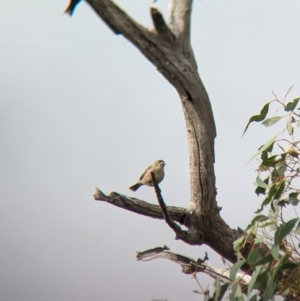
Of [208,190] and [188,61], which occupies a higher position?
[188,61]

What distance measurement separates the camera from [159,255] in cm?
229

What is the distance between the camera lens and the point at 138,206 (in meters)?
1.77

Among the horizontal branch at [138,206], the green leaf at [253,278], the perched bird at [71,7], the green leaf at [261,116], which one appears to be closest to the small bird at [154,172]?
the horizontal branch at [138,206]

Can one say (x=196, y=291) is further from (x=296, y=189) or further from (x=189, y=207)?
(x=296, y=189)

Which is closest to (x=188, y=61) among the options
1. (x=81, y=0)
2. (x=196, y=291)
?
(x=81, y=0)

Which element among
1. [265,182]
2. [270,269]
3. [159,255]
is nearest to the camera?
[270,269]

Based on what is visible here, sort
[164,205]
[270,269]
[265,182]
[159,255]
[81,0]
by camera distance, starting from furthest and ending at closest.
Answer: [159,255] < [265,182] < [164,205] < [270,269] < [81,0]

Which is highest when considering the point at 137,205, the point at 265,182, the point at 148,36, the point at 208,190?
the point at 148,36

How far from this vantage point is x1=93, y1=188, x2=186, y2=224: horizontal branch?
172 cm

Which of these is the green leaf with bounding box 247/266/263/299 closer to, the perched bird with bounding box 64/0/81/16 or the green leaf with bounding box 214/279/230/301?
the green leaf with bounding box 214/279/230/301

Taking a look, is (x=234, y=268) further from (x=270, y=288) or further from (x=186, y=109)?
(x=186, y=109)

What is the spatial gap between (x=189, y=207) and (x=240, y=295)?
329mm

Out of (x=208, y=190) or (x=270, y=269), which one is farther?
(x=208, y=190)

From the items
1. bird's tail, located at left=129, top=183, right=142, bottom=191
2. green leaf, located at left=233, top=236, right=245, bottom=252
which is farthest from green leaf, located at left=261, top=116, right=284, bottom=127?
bird's tail, located at left=129, top=183, right=142, bottom=191
